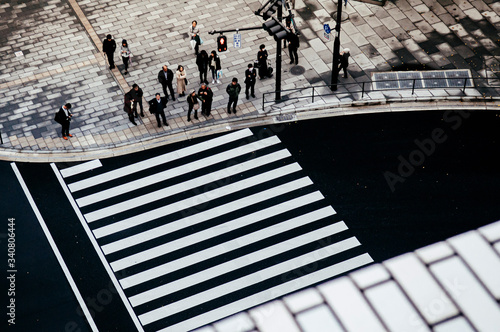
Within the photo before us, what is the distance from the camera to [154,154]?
2483 centimetres

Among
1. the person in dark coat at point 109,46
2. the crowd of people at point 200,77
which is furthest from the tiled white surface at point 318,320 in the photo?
the person in dark coat at point 109,46

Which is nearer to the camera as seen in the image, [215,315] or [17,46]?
[215,315]

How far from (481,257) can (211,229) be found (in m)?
10.9

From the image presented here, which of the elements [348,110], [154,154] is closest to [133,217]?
[154,154]

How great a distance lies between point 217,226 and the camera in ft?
73.6

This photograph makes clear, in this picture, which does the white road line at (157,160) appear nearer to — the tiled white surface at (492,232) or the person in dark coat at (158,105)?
the person in dark coat at (158,105)

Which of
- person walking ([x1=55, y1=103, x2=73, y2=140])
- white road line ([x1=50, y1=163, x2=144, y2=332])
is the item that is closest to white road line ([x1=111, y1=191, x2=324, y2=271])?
white road line ([x1=50, y1=163, x2=144, y2=332])

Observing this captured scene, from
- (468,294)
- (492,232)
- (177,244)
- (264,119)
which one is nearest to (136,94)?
(264,119)

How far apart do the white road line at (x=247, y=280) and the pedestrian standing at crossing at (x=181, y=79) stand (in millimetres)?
8262

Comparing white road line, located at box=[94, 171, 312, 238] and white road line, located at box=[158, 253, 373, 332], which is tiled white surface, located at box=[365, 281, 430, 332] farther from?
white road line, located at box=[94, 171, 312, 238]

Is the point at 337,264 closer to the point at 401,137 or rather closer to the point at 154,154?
the point at 401,137

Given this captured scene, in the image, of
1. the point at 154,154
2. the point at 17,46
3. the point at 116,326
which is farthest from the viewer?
the point at 17,46

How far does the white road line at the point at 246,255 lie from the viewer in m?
20.8

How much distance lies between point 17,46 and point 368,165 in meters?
15.5
